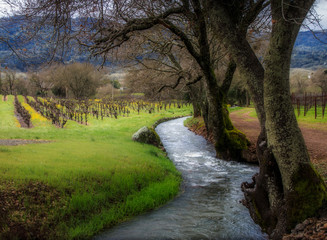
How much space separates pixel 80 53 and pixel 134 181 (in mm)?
4618

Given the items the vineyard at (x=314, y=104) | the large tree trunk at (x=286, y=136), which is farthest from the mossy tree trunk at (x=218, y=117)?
the vineyard at (x=314, y=104)

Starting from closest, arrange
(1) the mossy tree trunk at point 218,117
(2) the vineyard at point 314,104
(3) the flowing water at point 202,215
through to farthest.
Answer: (3) the flowing water at point 202,215
(1) the mossy tree trunk at point 218,117
(2) the vineyard at point 314,104

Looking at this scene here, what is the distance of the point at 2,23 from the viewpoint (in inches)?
257

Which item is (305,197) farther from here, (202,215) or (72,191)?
(72,191)

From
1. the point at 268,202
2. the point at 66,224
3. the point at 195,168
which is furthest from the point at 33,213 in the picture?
the point at 195,168

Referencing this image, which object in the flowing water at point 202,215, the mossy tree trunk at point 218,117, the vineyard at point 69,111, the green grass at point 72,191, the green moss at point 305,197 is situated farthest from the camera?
the vineyard at point 69,111

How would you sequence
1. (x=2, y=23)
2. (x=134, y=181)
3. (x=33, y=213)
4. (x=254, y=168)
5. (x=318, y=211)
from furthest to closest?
(x=254, y=168) → (x=134, y=181) → (x=2, y=23) → (x=33, y=213) → (x=318, y=211)

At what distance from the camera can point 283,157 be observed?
4.91 m

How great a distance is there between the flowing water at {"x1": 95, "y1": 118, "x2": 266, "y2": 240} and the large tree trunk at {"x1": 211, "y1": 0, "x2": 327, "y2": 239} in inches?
29.5

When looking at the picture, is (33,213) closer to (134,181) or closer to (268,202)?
(134,181)

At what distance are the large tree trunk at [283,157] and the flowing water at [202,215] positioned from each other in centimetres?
75

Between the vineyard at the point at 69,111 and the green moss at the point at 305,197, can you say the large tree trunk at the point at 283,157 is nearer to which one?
the green moss at the point at 305,197

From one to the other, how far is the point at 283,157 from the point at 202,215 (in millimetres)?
2635

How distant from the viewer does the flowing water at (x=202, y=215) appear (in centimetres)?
540
